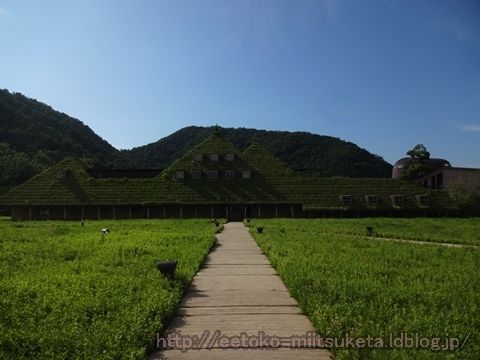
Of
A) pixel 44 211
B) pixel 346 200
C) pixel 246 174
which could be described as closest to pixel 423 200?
pixel 346 200

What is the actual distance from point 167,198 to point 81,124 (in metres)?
58.3

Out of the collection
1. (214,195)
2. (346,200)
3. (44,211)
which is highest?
(214,195)

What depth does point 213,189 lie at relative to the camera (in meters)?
51.9

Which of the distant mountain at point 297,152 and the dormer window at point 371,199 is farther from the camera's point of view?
the distant mountain at point 297,152

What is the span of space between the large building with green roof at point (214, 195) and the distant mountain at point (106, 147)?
16759 millimetres

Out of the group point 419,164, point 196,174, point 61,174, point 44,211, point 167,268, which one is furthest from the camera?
point 419,164

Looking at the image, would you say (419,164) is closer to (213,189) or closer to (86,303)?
(213,189)

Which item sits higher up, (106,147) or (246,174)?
(106,147)

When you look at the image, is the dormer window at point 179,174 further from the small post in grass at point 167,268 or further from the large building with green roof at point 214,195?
the small post in grass at point 167,268

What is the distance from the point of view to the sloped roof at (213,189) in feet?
164

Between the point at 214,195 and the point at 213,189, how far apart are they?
50.8 inches

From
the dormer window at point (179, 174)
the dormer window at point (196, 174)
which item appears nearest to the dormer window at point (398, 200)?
the dormer window at point (196, 174)

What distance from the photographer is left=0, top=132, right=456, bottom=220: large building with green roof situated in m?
49.8

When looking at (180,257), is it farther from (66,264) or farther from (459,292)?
(459,292)
